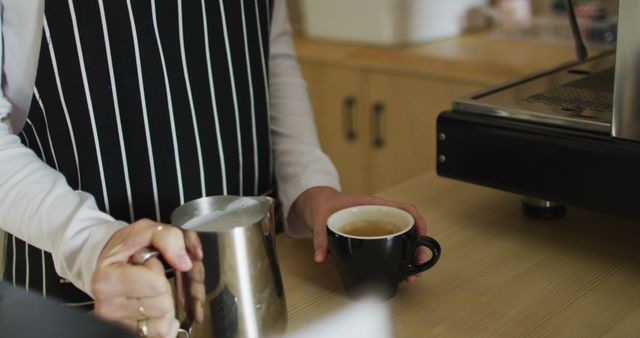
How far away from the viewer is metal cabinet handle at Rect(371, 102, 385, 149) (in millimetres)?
2150

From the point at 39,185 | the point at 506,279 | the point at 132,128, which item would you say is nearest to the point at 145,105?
the point at 132,128

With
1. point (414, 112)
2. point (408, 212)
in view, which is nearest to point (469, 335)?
point (408, 212)

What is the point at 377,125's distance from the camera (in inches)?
86.0

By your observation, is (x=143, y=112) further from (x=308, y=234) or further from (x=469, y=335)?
(x=469, y=335)

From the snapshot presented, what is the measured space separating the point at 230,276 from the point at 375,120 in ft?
5.16

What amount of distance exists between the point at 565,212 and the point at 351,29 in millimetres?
1390

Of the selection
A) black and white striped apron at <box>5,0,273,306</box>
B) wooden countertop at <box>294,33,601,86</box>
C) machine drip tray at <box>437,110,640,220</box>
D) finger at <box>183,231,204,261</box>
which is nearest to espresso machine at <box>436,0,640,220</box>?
machine drip tray at <box>437,110,640,220</box>

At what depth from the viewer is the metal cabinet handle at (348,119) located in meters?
2.21

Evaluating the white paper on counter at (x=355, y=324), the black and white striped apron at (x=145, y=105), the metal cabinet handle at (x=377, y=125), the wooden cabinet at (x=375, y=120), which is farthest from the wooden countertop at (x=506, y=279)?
the metal cabinet handle at (x=377, y=125)

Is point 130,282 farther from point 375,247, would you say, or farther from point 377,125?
point 377,125

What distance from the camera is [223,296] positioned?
0.65 metres

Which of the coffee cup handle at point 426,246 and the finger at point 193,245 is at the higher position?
the finger at point 193,245

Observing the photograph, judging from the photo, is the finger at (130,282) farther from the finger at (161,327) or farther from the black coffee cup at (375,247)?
the black coffee cup at (375,247)

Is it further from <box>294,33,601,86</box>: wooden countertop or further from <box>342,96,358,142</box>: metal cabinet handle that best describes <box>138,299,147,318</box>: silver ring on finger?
<box>342,96,358,142</box>: metal cabinet handle
